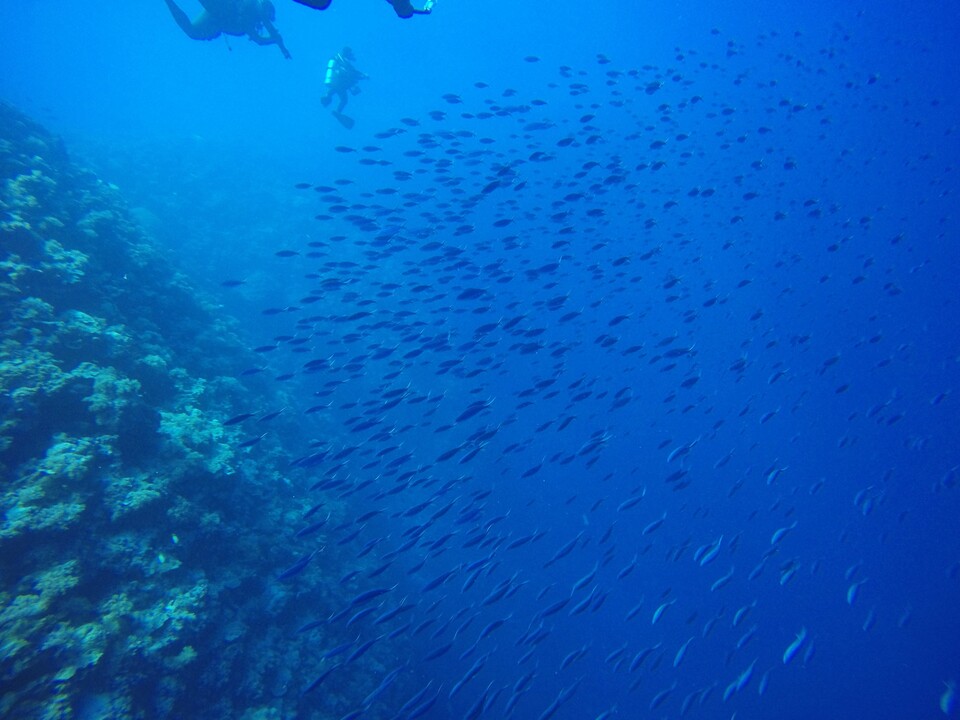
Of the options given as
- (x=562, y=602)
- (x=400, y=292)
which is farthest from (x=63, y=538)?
(x=400, y=292)

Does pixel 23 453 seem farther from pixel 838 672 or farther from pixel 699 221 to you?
pixel 699 221

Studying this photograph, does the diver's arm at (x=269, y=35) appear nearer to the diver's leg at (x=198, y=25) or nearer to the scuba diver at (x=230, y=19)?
the scuba diver at (x=230, y=19)

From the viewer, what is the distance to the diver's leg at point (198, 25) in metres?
13.6

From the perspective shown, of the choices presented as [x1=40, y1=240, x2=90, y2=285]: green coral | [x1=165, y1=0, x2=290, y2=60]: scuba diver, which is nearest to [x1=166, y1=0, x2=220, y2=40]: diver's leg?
[x1=165, y1=0, x2=290, y2=60]: scuba diver

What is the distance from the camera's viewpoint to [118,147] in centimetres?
3400

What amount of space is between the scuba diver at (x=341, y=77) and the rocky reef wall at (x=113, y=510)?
1187 cm

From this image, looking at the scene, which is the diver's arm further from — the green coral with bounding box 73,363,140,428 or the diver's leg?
the green coral with bounding box 73,363,140,428

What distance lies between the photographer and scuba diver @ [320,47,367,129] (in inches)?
784

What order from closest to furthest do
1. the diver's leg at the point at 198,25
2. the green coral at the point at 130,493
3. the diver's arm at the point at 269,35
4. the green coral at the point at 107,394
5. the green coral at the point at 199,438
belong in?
1. the green coral at the point at 130,493
2. the green coral at the point at 107,394
3. the green coral at the point at 199,438
4. the diver's leg at the point at 198,25
5. the diver's arm at the point at 269,35

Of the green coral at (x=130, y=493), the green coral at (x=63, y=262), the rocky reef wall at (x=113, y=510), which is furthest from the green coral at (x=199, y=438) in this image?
the green coral at (x=63, y=262)

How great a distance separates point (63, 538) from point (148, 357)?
15.2 ft

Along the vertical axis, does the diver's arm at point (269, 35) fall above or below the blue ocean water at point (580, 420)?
above

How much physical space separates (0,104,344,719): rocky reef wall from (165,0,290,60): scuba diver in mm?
6707

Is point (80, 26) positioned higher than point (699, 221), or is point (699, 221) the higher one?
point (80, 26)
